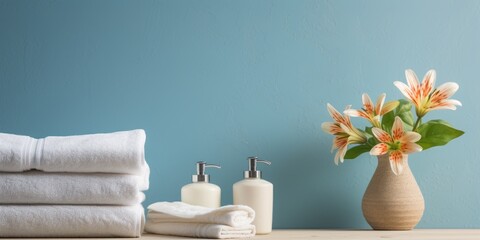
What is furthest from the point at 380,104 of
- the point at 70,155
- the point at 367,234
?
the point at 70,155

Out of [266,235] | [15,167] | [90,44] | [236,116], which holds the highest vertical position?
[90,44]

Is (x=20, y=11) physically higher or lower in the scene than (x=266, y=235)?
higher

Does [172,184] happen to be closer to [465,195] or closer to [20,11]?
[20,11]

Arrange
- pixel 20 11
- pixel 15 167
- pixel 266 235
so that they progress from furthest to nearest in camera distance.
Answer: pixel 20 11, pixel 266 235, pixel 15 167

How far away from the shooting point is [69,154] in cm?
144

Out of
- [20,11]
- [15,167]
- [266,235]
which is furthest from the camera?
[20,11]

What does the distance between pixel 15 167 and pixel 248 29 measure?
623mm

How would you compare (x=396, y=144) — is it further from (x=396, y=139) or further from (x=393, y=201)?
(x=393, y=201)

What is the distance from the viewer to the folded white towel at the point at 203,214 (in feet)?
4.66

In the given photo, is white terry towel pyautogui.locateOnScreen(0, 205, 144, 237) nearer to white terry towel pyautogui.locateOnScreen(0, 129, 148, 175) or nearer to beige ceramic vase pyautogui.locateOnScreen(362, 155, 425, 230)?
white terry towel pyautogui.locateOnScreen(0, 129, 148, 175)

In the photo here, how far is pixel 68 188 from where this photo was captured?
1.44 meters

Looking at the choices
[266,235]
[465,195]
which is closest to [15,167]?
[266,235]

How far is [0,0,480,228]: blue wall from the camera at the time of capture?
5.61ft

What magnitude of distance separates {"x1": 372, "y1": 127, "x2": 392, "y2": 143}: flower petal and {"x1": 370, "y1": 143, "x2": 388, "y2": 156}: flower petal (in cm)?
1
